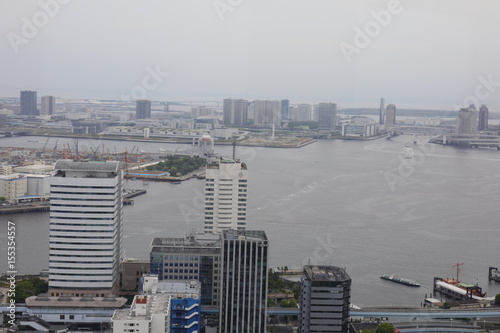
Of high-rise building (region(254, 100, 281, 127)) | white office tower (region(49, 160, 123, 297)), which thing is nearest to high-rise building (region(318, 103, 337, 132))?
high-rise building (region(254, 100, 281, 127))

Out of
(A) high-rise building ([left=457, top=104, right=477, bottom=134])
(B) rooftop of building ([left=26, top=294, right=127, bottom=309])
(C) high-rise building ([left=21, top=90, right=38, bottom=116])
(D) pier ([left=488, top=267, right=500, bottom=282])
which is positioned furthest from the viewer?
(C) high-rise building ([left=21, top=90, right=38, bottom=116])

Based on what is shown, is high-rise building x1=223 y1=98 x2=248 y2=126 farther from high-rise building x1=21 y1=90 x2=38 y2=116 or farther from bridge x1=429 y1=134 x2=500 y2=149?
bridge x1=429 y1=134 x2=500 y2=149

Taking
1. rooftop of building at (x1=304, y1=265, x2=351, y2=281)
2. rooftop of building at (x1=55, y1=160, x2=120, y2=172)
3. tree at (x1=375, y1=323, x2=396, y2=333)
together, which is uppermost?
rooftop of building at (x1=55, y1=160, x2=120, y2=172)

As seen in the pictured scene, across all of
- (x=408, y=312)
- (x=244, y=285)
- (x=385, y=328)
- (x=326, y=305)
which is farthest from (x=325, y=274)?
(x=408, y=312)

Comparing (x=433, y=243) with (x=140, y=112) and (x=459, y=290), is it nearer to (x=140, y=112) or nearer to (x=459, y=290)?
(x=459, y=290)

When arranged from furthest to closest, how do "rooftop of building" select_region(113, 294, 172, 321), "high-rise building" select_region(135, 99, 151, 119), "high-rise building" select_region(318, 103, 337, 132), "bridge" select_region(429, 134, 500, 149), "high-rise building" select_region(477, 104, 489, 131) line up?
"high-rise building" select_region(135, 99, 151, 119)
"high-rise building" select_region(318, 103, 337, 132)
"high-rise building" select_region(477, 104, 489, 131)
"bridge" select_region(429, 134, 500, 149)
"rooftop of building" select_region(113, 294, 172, 321)

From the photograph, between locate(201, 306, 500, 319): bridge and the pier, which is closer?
locate(201, 306, 500, 319): bridge
